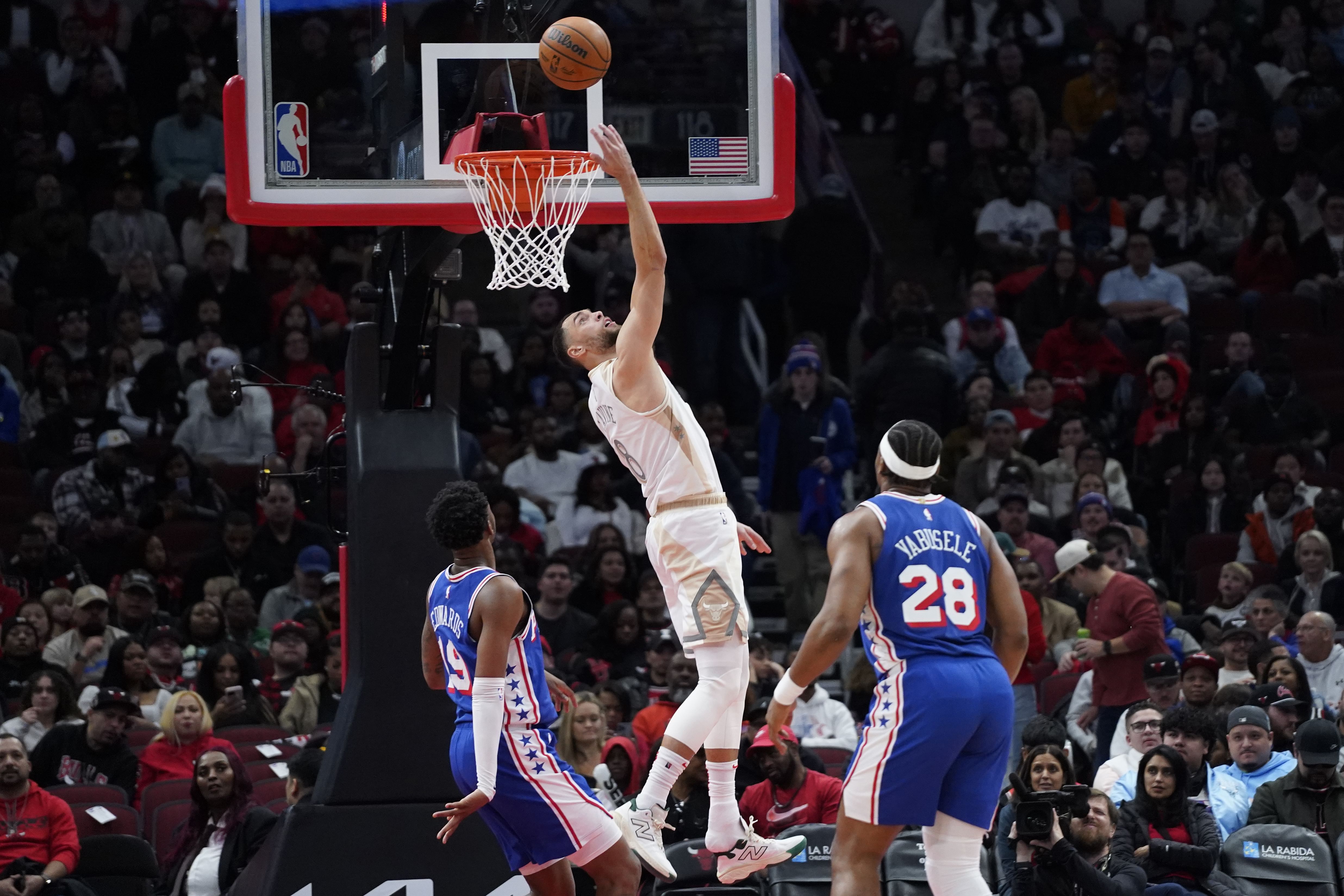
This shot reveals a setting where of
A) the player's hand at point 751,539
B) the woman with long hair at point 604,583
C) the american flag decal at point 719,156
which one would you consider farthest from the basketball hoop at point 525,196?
the woman with long hair at point 604,583

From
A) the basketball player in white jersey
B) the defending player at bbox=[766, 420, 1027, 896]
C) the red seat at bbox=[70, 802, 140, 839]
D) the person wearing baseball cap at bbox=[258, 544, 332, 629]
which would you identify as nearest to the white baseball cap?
the person wearing baseball cap at bbox=[258, 544, 332, 629]

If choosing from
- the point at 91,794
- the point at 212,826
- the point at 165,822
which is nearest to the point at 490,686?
the point at 212,826

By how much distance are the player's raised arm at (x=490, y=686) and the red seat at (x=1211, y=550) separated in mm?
8698

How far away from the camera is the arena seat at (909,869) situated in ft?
31.6

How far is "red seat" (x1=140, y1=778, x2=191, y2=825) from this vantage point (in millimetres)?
11117

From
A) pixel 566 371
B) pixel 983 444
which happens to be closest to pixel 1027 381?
pixel 983 444

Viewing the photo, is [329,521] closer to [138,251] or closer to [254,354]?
[254,354]

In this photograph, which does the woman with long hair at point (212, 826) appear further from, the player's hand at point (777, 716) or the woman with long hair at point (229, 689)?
the player's hand at point (777, 716)

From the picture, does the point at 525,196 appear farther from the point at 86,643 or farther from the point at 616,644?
the point at 86,643

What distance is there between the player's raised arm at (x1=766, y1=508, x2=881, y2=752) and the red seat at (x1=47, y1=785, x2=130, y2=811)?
5496 mm

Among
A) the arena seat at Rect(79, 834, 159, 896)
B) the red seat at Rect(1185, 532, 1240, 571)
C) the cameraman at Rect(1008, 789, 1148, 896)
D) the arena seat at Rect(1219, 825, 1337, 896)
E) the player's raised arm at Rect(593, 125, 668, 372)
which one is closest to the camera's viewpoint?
the player's raised arm at Rect(593, 125, 668, 372)

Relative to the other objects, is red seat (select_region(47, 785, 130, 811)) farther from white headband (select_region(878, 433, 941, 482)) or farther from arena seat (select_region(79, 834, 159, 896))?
white headband (select_region(878, 433, 941, 482))

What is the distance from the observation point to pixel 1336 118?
19156mm

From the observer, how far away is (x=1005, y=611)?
6.81 meters
